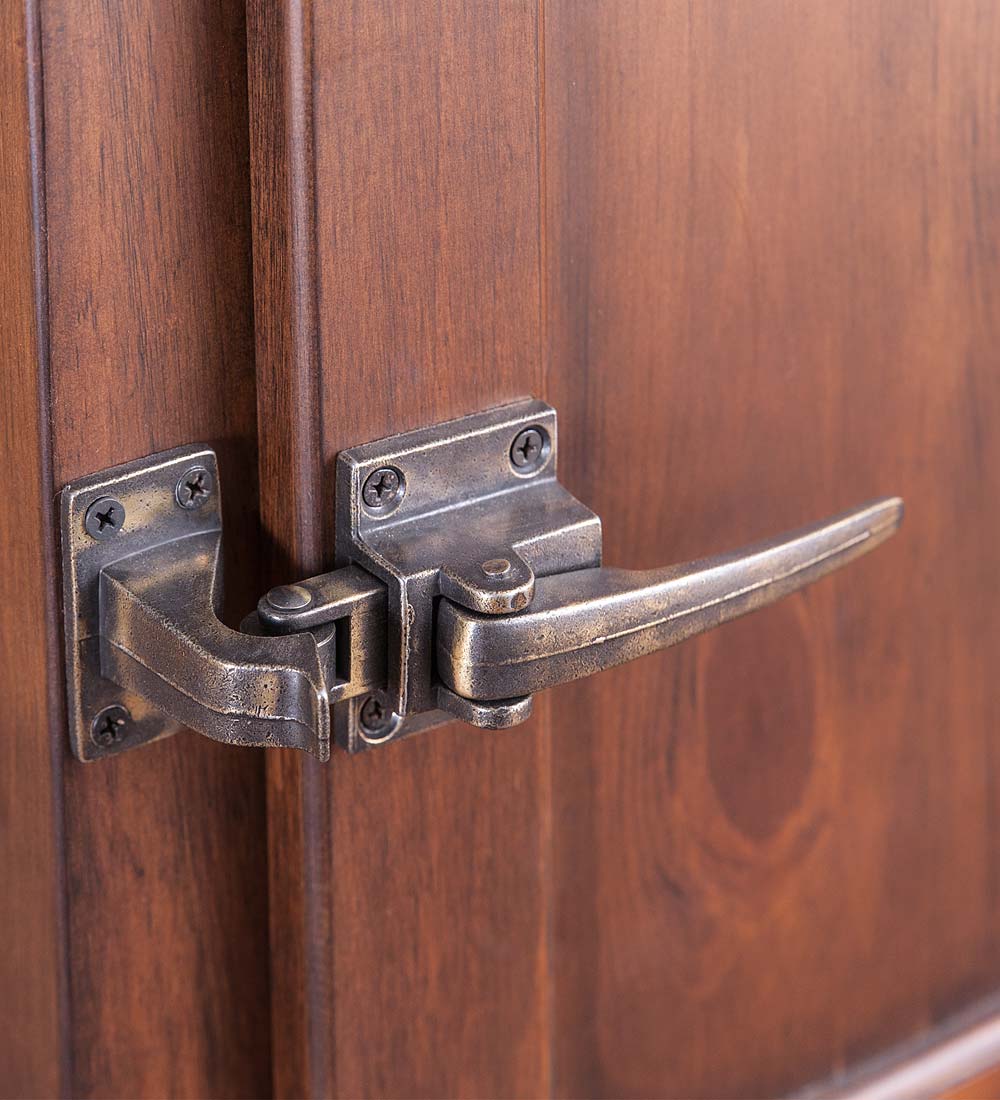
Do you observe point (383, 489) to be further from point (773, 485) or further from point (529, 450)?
point (773, 485)

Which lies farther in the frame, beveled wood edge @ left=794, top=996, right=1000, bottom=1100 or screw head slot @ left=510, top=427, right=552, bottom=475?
beveled wood edge @ left=794, top=996, right=1000, bottom=1100

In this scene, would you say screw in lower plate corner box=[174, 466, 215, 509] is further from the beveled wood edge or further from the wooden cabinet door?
the beveled wood edge

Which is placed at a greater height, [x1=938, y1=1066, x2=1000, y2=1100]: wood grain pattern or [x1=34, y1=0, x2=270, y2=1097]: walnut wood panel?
[x1=34, y1=0, x2=270, y2=1097]: walnut wood panel

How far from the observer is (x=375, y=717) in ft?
1.41

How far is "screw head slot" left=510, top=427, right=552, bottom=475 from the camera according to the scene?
1.45 feet

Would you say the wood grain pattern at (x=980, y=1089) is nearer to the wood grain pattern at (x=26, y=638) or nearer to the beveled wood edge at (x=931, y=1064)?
the beveled wood edge at (x=931, y=1064)

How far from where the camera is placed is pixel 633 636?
42 cm

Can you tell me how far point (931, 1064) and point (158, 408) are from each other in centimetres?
44

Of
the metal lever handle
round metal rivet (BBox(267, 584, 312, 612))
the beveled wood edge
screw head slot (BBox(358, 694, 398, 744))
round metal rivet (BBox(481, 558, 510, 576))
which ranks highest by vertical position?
round metal rivet (BBox(481, 558, 510, 576))

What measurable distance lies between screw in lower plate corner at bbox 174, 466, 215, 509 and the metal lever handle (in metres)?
0.07

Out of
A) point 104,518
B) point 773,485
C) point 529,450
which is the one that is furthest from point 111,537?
point 773,485

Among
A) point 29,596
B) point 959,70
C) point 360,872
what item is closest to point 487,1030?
point 360,872

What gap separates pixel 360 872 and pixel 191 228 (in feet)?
0.61

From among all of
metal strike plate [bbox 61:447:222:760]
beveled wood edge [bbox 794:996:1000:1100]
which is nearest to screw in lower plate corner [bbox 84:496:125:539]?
metal strike plate [bbox 61:447:222:760]
